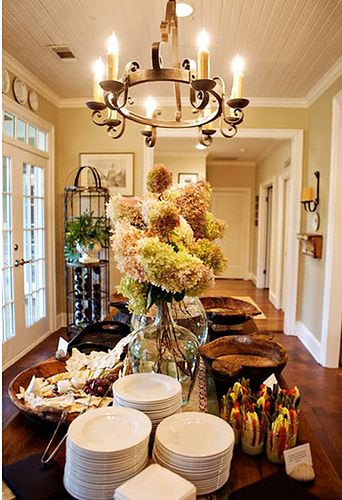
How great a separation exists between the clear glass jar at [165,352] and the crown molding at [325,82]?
3.15 meters

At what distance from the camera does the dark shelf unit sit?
13.7 feet

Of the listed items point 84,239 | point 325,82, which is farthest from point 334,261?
point 84,239

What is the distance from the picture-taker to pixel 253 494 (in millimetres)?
843

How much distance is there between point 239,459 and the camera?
1.03m

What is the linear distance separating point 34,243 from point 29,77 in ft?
5.58

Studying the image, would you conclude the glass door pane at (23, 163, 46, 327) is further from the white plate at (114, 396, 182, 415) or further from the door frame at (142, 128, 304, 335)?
the white plate at (114, 396, 182, 415)

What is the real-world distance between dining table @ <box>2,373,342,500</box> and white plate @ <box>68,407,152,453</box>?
0.44 feet

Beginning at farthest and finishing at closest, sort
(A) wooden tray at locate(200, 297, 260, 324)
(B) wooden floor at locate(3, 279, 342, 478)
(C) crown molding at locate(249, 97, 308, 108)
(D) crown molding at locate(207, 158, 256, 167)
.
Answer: (D) crown molding at locate(207, 158, 256, 167)
(C) crown molding at locate(249, 97, 308, 108)
(B) wooden floor at locate(3, 279, 342, 478)
(A) wooden tray at locate(200, 297, 260, 324)

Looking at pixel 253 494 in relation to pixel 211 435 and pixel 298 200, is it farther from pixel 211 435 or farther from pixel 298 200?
pixel 298 200

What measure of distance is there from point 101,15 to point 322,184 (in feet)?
8.50

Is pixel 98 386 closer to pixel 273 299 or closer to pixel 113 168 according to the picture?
pixel 113 168

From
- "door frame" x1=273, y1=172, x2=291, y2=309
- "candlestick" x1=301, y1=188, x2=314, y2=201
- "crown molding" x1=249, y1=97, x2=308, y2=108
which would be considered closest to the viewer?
"candlestick" x1=301, y1=188, x2=314, y2=201

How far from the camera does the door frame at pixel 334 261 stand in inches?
138

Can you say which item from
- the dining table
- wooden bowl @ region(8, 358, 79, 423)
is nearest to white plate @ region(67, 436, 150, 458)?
the dining table
